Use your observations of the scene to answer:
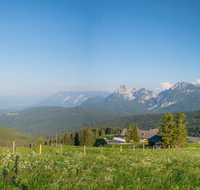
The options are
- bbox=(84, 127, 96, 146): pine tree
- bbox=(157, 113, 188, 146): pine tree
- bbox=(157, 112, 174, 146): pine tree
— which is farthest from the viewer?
bbox=(84, 127, 96, 146): pine tree

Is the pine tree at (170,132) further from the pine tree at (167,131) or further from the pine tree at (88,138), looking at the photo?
the pine tree at (88,138)

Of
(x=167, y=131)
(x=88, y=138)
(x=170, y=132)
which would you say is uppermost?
(x=167, y=131)

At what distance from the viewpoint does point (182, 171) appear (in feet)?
28.1

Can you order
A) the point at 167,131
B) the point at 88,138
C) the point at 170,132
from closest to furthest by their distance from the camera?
1. the point at 170,132
2. the point at 167,131
3. the point at 88,138

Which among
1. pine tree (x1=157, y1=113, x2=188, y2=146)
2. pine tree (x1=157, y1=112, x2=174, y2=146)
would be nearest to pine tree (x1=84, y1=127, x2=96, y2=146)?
pine tree (x1=157, y1=113, x2=188, y2=146)

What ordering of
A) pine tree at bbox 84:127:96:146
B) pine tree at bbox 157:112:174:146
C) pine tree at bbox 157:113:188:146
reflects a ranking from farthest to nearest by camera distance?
pine tree at bbox 84:127:96:146
pine tree at bbox 157:113:188:146
pine tree at bbox 157:112:174:146

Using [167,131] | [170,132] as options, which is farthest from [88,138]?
[170,132]

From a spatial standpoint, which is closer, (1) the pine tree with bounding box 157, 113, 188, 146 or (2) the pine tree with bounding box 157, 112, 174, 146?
(2) the pine tree with bounding box 157, 112, 174, 146

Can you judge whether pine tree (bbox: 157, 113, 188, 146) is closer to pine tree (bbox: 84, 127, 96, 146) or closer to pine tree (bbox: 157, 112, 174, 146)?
pine tree (bbox: 157, 112, 174, 146)

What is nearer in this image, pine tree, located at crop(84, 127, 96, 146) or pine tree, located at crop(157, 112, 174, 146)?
pine tree, located at crop(157, 112, 174, 146)

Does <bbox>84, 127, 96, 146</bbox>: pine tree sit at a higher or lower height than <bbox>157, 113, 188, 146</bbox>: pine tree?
lower

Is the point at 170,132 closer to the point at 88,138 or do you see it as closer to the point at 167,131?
the point at 167,131

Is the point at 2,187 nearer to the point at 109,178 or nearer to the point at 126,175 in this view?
the point at 109,178

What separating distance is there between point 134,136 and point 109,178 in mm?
71669
